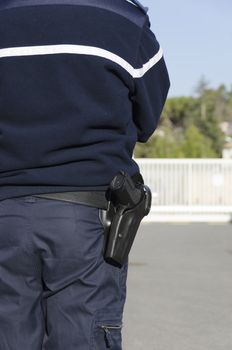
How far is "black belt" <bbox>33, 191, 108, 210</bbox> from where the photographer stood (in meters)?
2.75

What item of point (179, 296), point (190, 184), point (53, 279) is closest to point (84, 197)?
point (53, 279)

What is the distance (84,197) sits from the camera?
277 cm

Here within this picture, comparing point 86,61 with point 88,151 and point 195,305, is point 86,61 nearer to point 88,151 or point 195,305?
point 88,151

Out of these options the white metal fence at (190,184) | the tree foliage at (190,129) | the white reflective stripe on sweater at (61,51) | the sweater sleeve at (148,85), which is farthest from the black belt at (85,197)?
the tree foliage at (190,129)

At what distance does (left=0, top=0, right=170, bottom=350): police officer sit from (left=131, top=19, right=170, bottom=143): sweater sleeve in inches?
3.2

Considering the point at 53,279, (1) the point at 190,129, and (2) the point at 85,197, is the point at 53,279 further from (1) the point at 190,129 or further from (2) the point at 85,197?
(1) the point at 190,129

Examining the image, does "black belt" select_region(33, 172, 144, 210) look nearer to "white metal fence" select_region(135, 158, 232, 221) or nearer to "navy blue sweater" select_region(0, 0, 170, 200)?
"navy blue sweater" select_region(0, 0, 170, 200)

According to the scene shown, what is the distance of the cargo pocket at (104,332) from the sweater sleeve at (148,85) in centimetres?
68

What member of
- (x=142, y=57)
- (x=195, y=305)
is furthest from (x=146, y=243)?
(x=142, y=57)

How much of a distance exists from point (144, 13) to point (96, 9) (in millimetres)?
180

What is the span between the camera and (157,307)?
7902mm

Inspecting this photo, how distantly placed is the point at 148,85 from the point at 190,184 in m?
20.7

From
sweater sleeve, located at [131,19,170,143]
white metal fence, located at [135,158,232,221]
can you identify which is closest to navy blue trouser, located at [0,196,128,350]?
sweater sleeve, located at [131,19,170,143]

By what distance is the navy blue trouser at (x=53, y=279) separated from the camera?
2.72 meters
